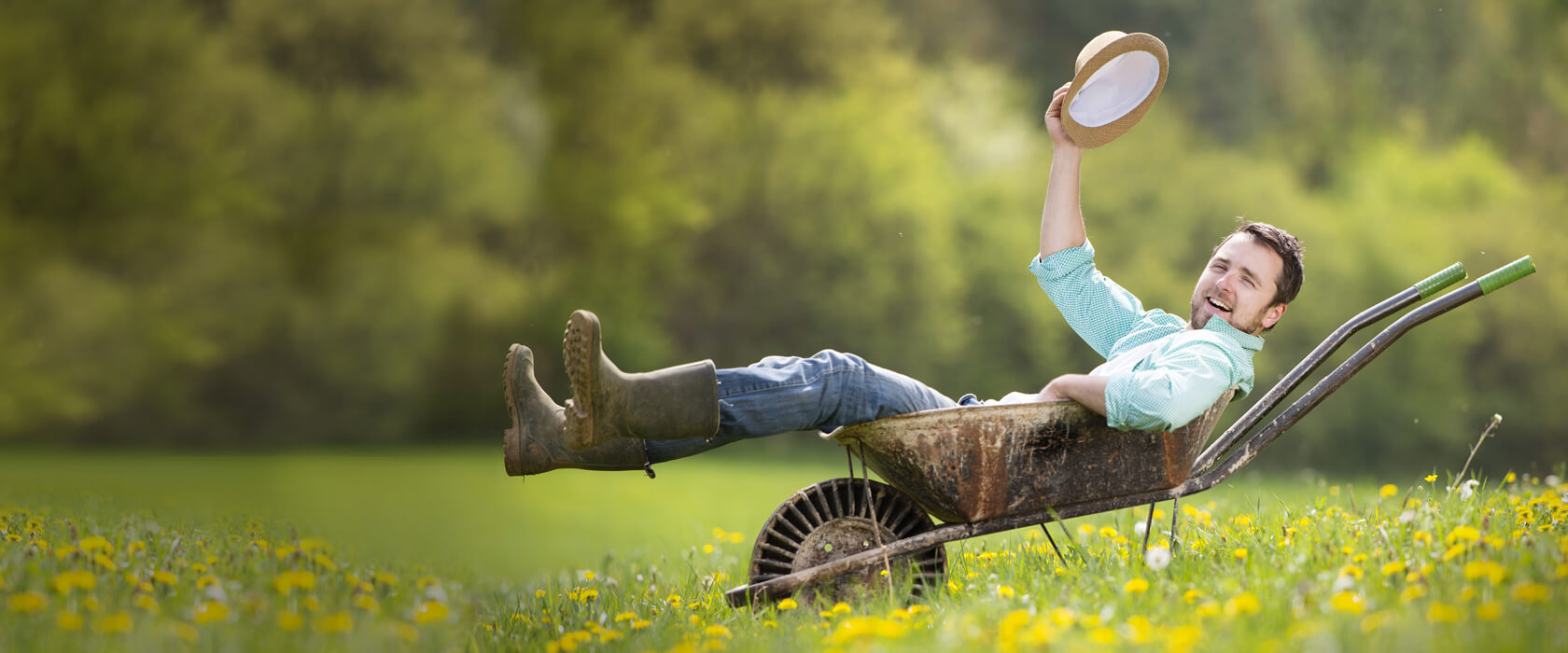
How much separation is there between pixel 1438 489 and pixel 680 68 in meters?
8.46

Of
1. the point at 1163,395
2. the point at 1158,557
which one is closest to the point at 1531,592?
the point at 1158,557

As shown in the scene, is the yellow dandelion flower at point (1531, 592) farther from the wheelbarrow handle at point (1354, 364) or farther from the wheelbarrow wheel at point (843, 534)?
the wheelbarrow wheel at point (843, 534)

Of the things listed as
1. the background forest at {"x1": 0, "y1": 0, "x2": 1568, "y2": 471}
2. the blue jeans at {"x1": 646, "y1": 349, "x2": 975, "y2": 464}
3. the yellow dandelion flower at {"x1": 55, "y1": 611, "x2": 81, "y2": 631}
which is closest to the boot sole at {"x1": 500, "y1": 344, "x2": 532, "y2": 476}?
the blue jeans at {"x1": 646, "y1": 349, "x2": 975, "y2": 464}

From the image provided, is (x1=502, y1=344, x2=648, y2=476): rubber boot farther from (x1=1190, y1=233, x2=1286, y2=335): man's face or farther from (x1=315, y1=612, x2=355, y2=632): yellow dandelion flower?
(x1=1190, y1=233, x2=1286, y2=335): man's face

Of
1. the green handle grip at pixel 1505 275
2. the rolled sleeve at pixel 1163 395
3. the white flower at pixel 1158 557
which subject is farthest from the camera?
the green handle grip at pixel 1505 275

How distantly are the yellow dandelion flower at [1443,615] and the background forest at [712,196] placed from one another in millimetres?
7758

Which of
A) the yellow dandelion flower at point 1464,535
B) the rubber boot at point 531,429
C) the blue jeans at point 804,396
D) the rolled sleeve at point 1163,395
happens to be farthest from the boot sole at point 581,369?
the yellow dandelion flower at point 1464,535

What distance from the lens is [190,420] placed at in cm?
801

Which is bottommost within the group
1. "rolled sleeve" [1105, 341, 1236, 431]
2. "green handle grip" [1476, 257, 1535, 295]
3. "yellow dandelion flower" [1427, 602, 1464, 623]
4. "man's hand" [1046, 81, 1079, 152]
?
"yellow dandelion flower" [1427, 602, 1464, 623]

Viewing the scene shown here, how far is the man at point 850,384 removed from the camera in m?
2.16

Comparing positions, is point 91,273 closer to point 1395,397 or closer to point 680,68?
point 680,68

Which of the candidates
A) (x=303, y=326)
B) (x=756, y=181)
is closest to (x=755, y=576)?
(x=303, y=326)

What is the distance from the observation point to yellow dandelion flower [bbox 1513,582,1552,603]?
1.71 metres

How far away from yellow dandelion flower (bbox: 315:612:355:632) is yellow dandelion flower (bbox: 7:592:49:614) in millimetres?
466
